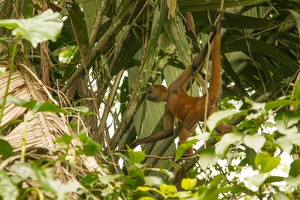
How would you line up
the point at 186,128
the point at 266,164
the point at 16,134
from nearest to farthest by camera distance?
the point at 266,164 → the point at 16,134 → the point at 186,128

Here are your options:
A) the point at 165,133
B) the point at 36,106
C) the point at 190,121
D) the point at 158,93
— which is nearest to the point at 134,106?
the point at 165,133

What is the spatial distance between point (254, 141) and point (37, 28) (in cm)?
76

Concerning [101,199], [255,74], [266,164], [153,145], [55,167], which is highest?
[266,164]

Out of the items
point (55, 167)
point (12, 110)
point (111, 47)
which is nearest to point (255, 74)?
point (111, 47)

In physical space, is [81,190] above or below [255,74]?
above

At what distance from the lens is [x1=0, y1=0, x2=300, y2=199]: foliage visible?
192cm

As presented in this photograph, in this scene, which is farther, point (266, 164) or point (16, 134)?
point (16, 134)

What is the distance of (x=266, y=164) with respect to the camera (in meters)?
1.87

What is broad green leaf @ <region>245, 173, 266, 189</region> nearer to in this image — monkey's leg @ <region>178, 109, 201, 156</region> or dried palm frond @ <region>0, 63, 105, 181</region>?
dried palm frond @ <region>0, 63, 105, 181</region>

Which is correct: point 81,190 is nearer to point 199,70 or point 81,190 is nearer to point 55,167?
point 55,167

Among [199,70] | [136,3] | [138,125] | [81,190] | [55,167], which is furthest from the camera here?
[138,125]

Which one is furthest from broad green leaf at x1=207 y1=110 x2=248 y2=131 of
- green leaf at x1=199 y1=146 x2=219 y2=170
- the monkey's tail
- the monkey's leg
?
the monkey's leg

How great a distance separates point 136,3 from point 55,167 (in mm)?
2081

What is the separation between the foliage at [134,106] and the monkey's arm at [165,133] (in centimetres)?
9
